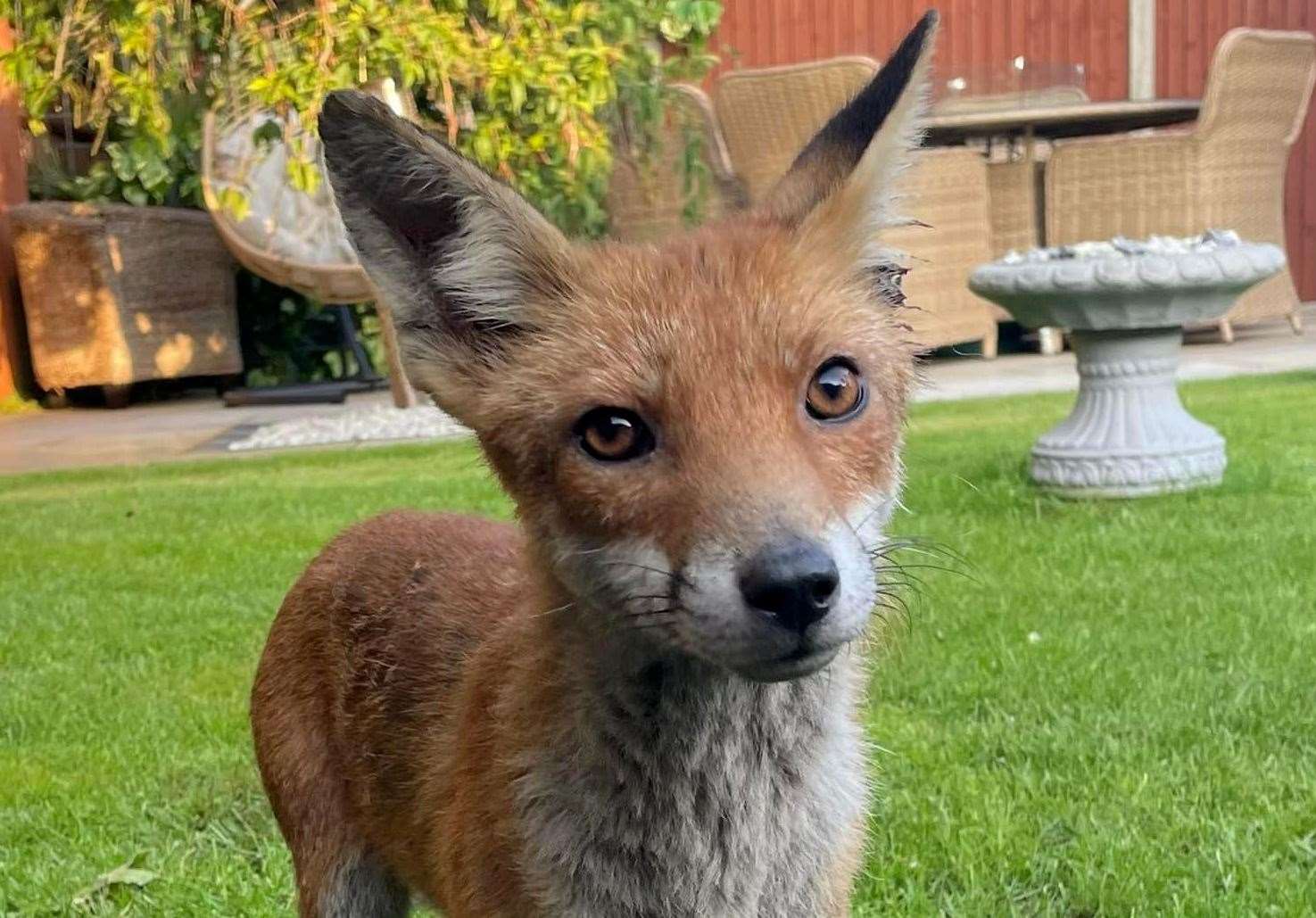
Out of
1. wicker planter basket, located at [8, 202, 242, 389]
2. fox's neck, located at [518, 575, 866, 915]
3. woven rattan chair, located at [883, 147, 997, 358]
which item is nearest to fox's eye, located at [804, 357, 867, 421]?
fox's neck, located at [518, 575, 866, 915]

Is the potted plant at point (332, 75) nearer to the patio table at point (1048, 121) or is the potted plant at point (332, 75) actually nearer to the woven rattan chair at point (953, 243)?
the woven rattan chair at point (953, 243)

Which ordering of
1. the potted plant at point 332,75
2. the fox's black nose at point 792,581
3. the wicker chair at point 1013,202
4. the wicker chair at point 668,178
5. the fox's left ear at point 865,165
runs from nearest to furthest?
the fox's black nose at point 792,581 → the fox's left ear at point 865,165 → the potted plant at point 332,75 → the wicker chair at point 668,178 → the wicker chair at point 1013,202

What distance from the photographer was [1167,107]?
10.1 metres

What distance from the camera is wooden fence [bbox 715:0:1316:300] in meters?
12.9

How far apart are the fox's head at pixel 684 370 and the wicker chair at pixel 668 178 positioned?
256 inches

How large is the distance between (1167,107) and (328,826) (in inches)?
370

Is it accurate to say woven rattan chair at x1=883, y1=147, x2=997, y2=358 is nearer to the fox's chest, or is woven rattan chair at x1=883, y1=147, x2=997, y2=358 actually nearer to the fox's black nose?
the fox's chest

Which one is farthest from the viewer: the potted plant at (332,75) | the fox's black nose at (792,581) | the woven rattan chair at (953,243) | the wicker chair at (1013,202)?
the wicker chair at (1013,202)

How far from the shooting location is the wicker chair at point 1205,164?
994cm

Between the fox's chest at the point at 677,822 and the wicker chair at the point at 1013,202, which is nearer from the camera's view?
the fox's chest at the point at 677,822

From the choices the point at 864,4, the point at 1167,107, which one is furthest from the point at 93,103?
the point at 864,4

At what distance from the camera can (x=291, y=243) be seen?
944cm

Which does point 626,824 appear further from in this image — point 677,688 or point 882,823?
point 882,823

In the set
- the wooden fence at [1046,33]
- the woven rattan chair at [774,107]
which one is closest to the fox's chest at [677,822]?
the woven rattan chair at [774,107]
